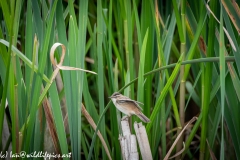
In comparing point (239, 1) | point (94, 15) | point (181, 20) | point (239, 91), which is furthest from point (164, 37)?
point (94, 15)

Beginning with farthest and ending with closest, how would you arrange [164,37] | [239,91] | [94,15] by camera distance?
[94,15] < [164,37] < [239,91]

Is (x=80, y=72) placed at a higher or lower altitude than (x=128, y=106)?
higher

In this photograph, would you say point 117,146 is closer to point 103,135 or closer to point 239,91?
point 103,135

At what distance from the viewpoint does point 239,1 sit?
1454 millimetres

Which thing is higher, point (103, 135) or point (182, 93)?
point (182, 93)

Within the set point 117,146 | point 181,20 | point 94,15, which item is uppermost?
point 94,15

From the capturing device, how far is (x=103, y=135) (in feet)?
4.95

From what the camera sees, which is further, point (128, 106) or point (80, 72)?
point (80, 72)

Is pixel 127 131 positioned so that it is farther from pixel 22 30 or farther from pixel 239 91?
pixel 22 30

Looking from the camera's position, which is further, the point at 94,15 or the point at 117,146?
the point at 94,15

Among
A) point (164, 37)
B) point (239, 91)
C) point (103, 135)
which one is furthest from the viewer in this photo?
point (164, 37)

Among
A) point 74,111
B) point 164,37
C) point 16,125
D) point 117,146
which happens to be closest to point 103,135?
point 117,146

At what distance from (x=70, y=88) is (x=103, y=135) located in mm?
277

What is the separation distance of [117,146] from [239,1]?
0.79 meters
